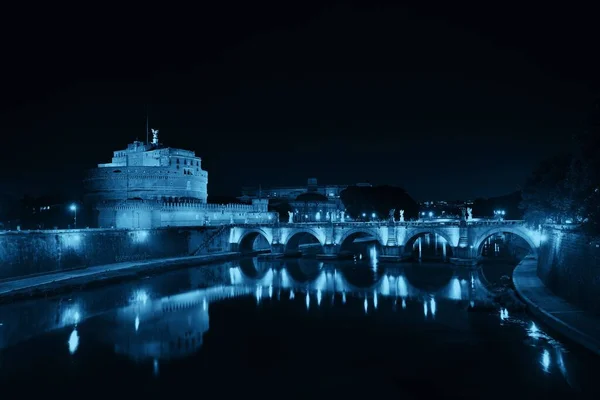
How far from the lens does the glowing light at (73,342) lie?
16.4 metres

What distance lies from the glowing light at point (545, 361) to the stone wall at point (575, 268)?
8.90 ft

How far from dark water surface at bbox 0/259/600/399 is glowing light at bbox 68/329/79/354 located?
0.11 feet

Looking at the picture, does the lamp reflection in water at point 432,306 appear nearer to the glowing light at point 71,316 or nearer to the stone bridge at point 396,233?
the stone bridge at point 396,233

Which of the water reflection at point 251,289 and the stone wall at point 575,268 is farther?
the water reflection at point 251,289

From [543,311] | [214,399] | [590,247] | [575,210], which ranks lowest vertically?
[214,399]

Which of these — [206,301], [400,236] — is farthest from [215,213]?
[206,301]

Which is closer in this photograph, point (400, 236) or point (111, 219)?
point (400, 236)

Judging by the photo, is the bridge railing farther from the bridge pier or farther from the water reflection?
the water reflection

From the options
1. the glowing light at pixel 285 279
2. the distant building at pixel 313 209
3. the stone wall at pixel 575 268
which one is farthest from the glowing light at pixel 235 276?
the distant building at pixel 313 209

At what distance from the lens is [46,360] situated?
49.6 feet

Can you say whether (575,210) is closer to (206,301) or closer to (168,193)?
(206,301)

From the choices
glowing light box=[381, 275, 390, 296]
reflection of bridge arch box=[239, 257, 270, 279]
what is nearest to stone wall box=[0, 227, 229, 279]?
reflection of bridge arch box=[239, 257, 270, 279]

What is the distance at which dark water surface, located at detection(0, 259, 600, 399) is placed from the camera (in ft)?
42.4

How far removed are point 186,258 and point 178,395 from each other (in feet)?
91.1
